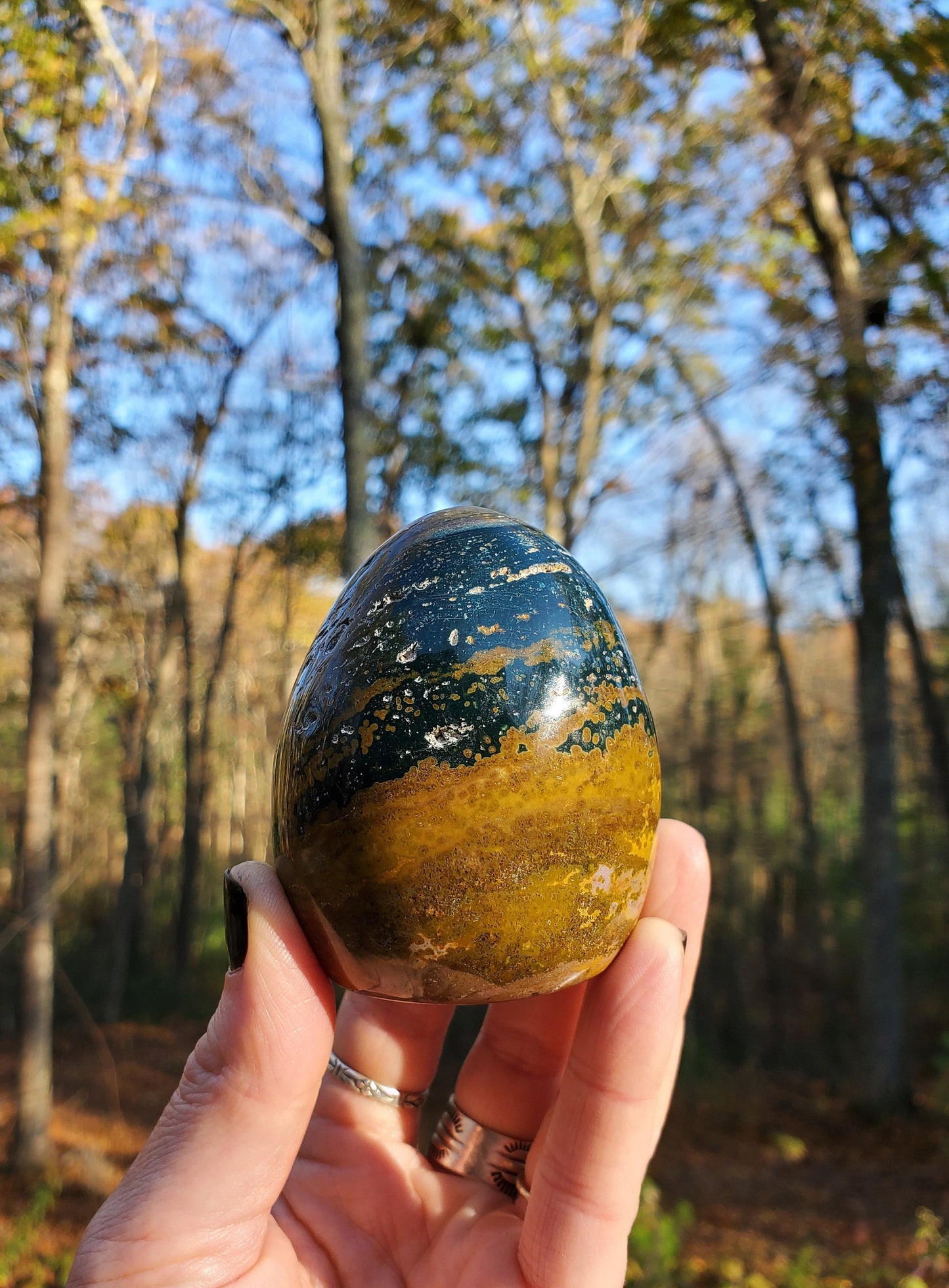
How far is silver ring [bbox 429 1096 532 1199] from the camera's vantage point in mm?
2172

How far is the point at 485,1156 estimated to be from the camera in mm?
2184

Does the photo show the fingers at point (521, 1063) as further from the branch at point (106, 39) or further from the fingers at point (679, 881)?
the branch at point (106, 39)

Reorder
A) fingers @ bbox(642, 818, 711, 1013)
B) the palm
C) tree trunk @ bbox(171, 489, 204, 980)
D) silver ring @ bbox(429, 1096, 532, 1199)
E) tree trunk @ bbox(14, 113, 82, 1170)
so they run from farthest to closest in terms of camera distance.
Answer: tree trunk @ bbox(171, 489, 204, 980) → tree trunk @ bbox(14, 113, 82, 1170) → silver ring @ bbox(429, 1096, 532, 1199) → fingers @ bbox(642, 818, 711, 1013) → the palm

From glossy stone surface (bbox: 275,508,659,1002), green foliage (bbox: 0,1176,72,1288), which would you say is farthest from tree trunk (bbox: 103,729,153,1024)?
glossy stone surface (bbox: 275,508,659,1002)

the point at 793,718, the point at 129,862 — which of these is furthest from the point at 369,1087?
the point at 129,862

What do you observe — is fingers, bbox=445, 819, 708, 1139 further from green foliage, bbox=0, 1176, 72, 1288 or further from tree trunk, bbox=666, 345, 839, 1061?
tree trunk, bbox=666, 345, 839, 1061

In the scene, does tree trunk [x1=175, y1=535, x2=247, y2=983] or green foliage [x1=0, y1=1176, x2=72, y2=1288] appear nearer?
green foliage [x1=0, y1=1176, x2=72, y2=1288]

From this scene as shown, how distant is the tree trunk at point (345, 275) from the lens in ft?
15.5

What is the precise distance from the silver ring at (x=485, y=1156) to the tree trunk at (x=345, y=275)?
2.97m

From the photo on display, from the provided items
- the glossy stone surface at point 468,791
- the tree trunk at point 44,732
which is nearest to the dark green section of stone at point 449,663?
the glossy stone surface at point 468,791

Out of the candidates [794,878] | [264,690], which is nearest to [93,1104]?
[264,690]

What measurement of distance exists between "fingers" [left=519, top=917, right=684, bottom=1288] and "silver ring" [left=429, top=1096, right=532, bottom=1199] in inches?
15.2

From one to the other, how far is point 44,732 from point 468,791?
25.4ft

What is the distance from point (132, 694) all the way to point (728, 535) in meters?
10.8
